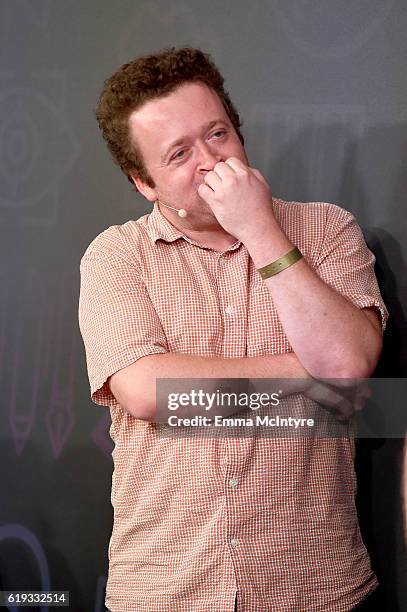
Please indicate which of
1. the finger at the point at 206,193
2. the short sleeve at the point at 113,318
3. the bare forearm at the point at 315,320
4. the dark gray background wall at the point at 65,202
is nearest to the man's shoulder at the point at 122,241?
the short sleeve at the point at 113,318

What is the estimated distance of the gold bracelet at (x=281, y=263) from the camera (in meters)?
1.61

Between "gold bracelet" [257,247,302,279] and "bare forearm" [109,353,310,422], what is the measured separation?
0.18 metres

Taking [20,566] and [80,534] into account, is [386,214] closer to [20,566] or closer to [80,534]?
[80,534]

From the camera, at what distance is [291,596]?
166cm

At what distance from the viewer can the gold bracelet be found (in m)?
1.61

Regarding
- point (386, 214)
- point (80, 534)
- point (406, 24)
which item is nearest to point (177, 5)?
point (406, 24)

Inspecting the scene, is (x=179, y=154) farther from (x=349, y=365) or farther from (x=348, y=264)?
(x=349, y=365)

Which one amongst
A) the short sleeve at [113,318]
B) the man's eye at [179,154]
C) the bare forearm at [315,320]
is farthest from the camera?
the man's eye at [179,154]

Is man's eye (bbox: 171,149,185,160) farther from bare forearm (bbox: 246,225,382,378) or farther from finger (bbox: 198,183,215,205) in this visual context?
bare forearm (bbox: 246,225,382,378)

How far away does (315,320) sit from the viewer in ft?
5.27

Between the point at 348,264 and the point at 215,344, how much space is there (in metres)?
0.32

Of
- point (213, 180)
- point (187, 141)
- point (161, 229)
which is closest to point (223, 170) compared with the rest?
point (213, 180)

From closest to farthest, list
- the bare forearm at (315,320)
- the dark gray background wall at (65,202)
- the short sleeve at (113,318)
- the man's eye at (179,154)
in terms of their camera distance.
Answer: the bare forearm at (315,320)
the short sleeve at (113,318)
the man's eye at (179,154)
the dark gray background wall at (65,202)

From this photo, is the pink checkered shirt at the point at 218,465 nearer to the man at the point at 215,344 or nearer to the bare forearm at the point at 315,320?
the man at the point at 215,344
